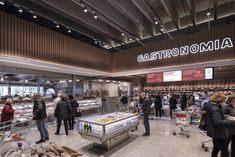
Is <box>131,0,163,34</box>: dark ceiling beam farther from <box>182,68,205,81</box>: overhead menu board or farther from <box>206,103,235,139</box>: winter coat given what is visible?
<box>206,103,235,139</box>: winter coat

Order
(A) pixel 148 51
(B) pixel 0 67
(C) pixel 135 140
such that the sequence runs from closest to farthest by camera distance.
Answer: (C) pixel 135 140 → (B) pixel 0 67 → (A) pixel 148 51

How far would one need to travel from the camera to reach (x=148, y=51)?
32.5 feet

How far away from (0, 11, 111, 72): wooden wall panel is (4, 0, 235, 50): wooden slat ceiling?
821 millimetres

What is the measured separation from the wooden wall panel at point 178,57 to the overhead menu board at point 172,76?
519 mm

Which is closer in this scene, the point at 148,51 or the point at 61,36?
the point at 61,36

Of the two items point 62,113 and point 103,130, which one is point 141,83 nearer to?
point 62,113

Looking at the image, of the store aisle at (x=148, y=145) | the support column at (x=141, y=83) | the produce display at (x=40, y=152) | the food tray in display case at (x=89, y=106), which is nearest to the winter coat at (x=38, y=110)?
the store aisle at (x=148, y=145)

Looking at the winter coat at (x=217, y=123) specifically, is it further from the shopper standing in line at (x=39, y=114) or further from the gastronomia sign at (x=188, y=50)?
the gastronomia sign at (x=188, y=50)

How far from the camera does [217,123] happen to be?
2.56 metres

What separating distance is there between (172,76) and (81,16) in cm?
590

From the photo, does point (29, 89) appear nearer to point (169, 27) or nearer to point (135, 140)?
point (135, 140)

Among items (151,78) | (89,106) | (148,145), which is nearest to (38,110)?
(148,145)

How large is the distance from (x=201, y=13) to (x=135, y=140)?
7604 millimetres

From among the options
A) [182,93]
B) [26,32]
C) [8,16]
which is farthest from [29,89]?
[182,93]
